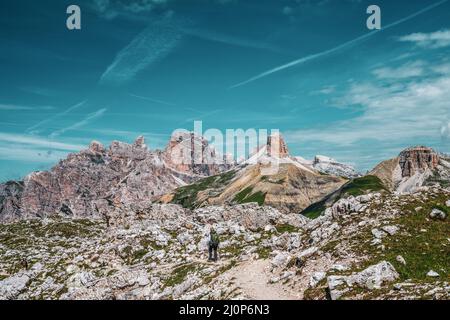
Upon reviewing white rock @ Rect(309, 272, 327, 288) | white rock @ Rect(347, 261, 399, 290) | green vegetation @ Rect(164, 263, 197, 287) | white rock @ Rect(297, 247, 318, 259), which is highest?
white rock @ Rect(297, 247, 318, 259)

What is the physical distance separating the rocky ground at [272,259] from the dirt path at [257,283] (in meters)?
0.10

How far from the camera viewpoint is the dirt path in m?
35.5

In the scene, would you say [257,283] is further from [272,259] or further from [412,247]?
[412,247]

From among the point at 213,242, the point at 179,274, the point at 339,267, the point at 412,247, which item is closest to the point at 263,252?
the point at 213,242

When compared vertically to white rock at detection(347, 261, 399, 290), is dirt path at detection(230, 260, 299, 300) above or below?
below

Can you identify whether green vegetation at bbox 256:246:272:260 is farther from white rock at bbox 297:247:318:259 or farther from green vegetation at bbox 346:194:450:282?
green vegetation at bbox 346:194:450:282

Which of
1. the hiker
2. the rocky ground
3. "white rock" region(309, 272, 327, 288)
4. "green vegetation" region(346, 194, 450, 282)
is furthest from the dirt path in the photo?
"green vegetation" region(346, 194, 450, 282)

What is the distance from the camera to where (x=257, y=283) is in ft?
131

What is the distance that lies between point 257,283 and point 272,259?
7.37 m

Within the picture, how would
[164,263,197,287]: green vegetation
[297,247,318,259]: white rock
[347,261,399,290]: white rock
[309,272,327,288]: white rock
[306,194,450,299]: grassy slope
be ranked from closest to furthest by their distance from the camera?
[347,261,399,290]: white rock, [306,194,450,299]: grassy slope, [309,272,327,288]: white rock, [297,247,318,259]: white rock, [164,263,197,287]: green vegetation

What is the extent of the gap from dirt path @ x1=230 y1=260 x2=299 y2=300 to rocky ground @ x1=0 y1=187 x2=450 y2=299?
0.10 metres

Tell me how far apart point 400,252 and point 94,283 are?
3949 cm

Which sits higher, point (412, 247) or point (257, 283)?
point (412, 247)
